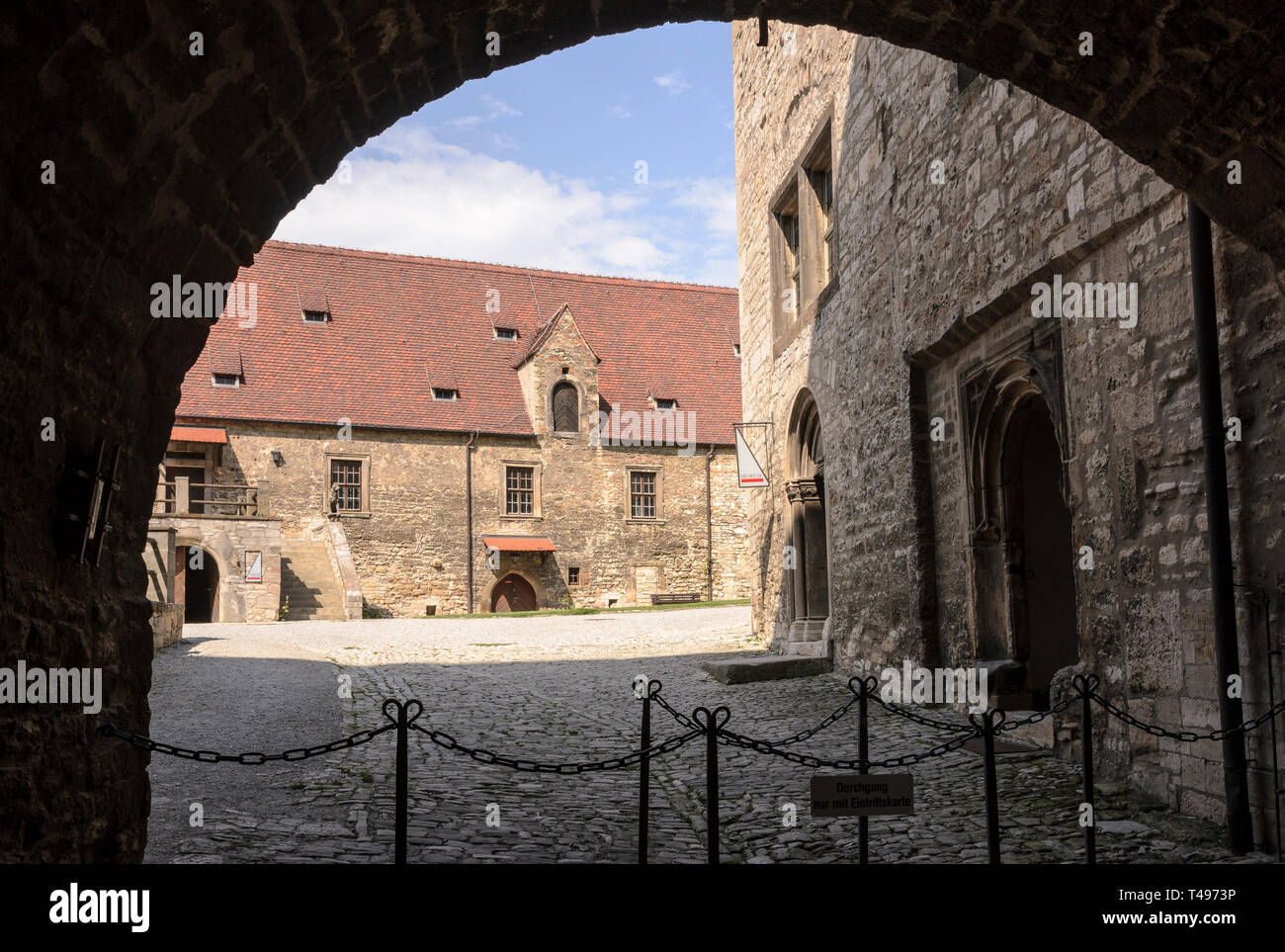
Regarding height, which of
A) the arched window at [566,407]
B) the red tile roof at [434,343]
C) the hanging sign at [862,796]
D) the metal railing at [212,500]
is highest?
the red tile roof at [434,343]

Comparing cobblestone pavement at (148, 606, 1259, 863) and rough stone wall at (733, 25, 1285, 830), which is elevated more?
rough stone wall at (733, 25, 1285, 830)

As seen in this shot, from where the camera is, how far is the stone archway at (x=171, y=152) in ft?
9.25

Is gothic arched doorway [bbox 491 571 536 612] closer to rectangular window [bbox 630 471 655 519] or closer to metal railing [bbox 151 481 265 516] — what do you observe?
rectangular window [bbox 630 471 655 519]

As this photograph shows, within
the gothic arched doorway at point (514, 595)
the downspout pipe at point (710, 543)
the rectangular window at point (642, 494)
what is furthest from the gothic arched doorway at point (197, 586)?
the downspout pipe at point (710, 543)

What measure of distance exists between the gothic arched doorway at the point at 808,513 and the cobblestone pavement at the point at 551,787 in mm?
1597

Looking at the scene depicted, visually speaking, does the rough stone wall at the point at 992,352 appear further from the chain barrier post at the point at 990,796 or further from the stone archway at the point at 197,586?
the stone archway at the point at 197,586

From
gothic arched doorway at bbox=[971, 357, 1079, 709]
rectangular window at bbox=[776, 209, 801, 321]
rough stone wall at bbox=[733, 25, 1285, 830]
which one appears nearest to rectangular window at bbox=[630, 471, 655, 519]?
rough stone wall at bbox=[733, 25, 1285, 830]

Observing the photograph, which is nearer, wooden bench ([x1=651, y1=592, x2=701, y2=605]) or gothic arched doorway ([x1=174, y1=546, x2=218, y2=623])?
gothic arched doorway ([x1=174, y1=546, x2=218, y2=623])

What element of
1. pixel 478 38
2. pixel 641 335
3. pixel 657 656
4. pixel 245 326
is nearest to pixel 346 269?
pixel 245 326

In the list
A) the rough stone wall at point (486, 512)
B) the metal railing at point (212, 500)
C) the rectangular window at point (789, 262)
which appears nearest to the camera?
the rectangular window at point (789, 262)

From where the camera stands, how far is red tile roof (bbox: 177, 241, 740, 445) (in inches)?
1149

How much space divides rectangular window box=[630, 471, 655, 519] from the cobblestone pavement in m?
19.1
